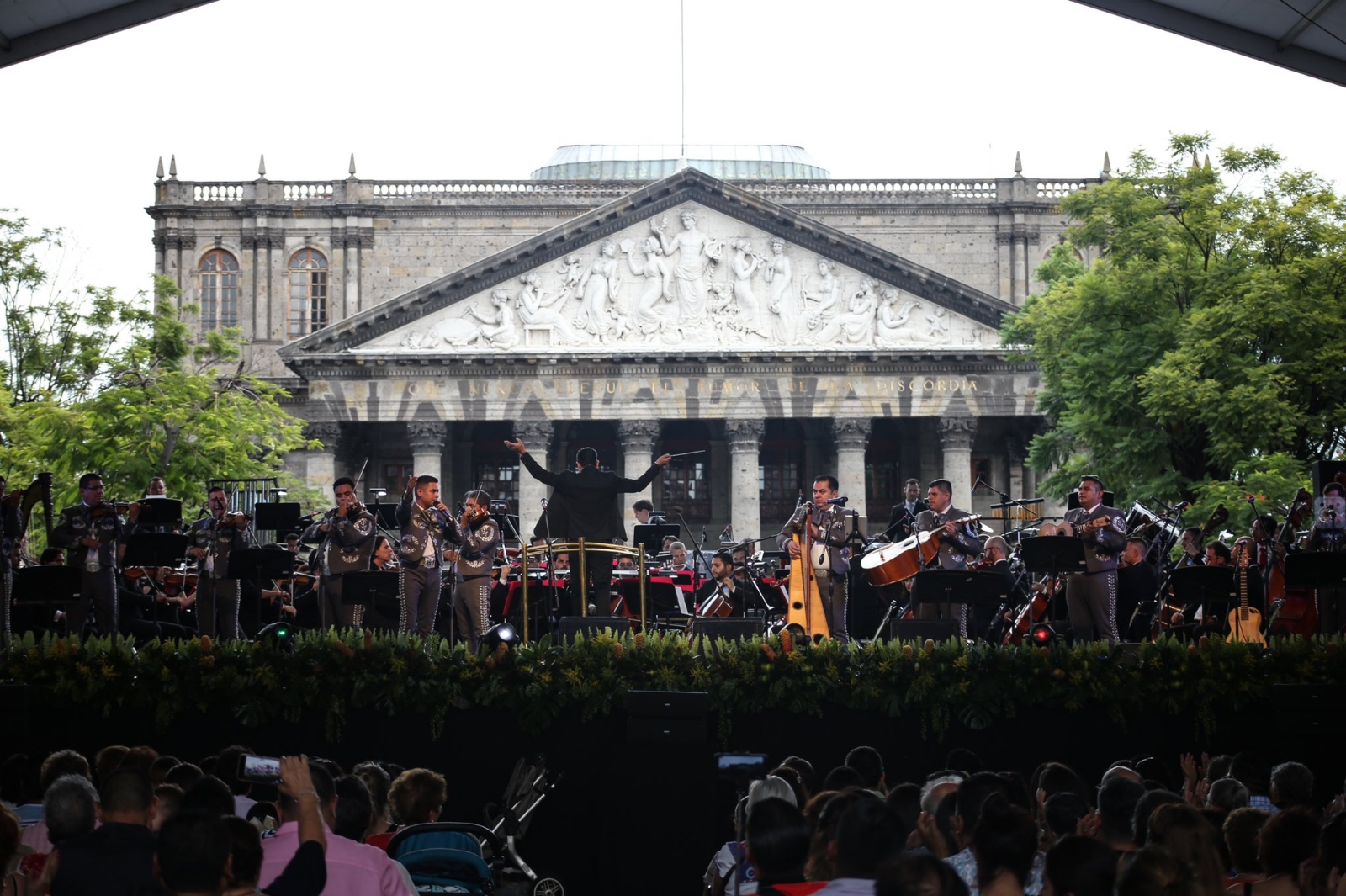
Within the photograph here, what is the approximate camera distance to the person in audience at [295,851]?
22.3 ft

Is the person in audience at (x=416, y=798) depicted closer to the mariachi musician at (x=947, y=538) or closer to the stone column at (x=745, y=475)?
the mariachi musician at (x=947, y=538)

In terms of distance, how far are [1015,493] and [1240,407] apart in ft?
57.4

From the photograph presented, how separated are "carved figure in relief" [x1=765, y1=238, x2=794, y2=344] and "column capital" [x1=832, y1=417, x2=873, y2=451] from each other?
3.02 metres

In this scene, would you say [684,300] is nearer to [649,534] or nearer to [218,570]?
[649,534]

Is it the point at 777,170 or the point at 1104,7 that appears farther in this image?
the point at 777,170

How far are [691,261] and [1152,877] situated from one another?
138 feet

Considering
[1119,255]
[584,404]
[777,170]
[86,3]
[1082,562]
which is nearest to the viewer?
[86,3]

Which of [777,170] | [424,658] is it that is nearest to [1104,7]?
[424,658]

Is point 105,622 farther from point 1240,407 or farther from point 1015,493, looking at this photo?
point 1015,493

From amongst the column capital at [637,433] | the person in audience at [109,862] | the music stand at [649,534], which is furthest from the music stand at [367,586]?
the column capital at [637,433]

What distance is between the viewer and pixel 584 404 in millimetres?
47719

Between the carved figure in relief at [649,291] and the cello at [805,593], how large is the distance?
2874 centimetres

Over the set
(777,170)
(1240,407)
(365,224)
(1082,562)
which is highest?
(777,170)

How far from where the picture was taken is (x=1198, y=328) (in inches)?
1347
